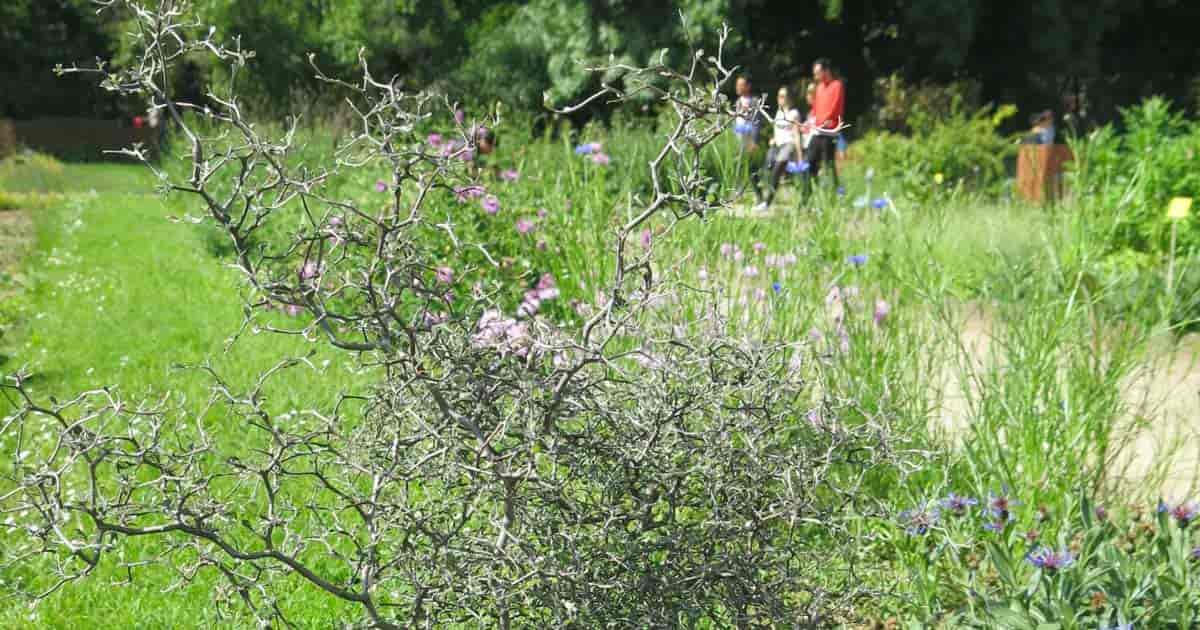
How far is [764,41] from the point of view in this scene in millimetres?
22062

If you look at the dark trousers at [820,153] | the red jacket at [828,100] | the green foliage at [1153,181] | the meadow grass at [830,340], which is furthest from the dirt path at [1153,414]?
the red jacket at [828,100]

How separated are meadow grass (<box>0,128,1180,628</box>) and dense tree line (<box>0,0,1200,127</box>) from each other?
30.3 ft

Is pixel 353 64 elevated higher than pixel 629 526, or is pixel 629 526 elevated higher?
pixel 629 526

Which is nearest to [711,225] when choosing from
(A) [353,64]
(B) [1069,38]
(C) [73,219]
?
(C) [73,219]

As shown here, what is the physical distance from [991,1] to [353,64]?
42.1 feet

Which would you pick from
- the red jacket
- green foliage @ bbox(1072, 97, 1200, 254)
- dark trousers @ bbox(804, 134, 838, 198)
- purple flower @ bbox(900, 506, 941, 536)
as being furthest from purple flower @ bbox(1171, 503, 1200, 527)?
the red jacket

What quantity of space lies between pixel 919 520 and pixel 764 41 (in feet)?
67.5

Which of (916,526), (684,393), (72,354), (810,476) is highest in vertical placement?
(684,393)

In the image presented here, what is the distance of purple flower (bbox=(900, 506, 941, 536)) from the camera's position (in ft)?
8.04

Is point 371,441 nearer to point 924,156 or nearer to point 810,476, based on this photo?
point 810,476

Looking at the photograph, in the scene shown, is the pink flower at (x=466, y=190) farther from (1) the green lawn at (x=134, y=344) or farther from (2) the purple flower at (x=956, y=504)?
(2) the purple flower at (x=956, y=504)

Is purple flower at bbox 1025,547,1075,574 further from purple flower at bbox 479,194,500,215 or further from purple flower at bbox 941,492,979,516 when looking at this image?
purple flower at bbox 479,194,500,215

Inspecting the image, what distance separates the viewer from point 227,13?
2458 cm

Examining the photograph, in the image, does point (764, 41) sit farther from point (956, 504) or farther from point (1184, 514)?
point (1184, 514)
